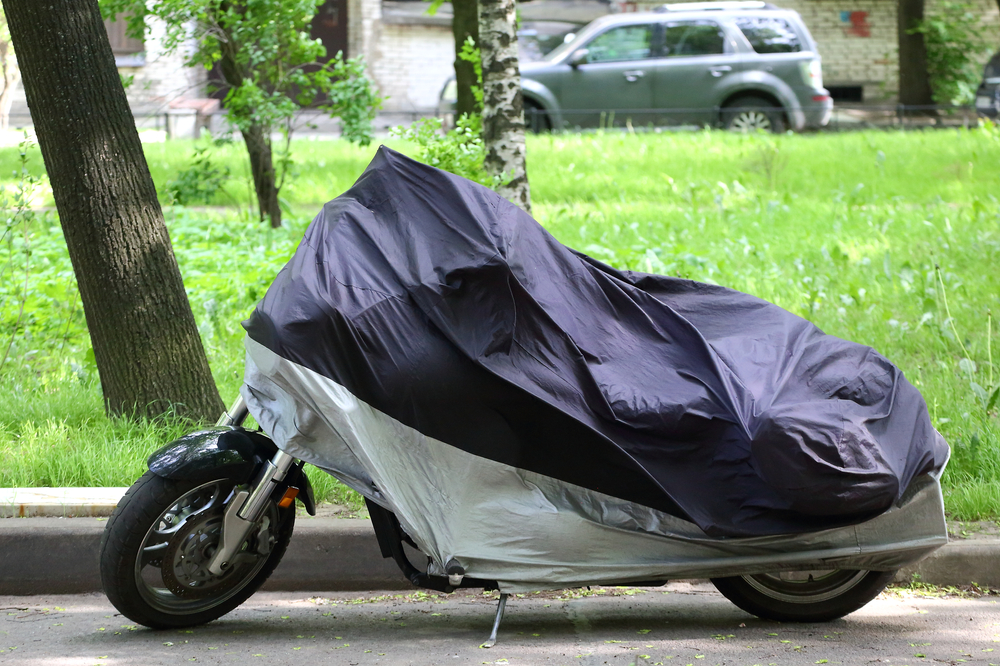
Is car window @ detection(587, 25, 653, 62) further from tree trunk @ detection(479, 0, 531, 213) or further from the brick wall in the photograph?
the brick wall

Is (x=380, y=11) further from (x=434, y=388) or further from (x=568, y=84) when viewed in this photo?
(x=434, y=388)

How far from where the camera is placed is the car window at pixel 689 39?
50.2 feet

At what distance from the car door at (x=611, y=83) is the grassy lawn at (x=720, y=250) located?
207 centimetres

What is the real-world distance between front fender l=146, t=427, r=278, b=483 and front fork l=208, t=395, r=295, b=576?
0.05 metres

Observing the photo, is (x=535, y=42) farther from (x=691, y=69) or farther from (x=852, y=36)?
(x=852, y=36)

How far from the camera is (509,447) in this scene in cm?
303

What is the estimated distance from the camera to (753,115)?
14258 millimetres

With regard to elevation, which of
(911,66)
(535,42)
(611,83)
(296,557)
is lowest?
(296,557)

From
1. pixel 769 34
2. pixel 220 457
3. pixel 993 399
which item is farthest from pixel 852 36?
pixel 220 457

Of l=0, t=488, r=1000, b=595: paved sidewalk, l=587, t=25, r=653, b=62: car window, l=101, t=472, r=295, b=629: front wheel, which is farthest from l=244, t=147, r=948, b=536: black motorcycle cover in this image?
l=587, t=25, r=653, b=62: car window

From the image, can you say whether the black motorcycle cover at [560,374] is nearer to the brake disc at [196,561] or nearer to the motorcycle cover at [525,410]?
the motorcycle cover at [525,410]

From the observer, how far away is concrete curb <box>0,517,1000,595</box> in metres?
3.77

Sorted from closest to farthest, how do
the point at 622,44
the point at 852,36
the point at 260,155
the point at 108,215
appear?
the point at 108,215 < the point at 260,155 < the point at 622,44 < the point at 852,36

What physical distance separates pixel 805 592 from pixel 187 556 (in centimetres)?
210
